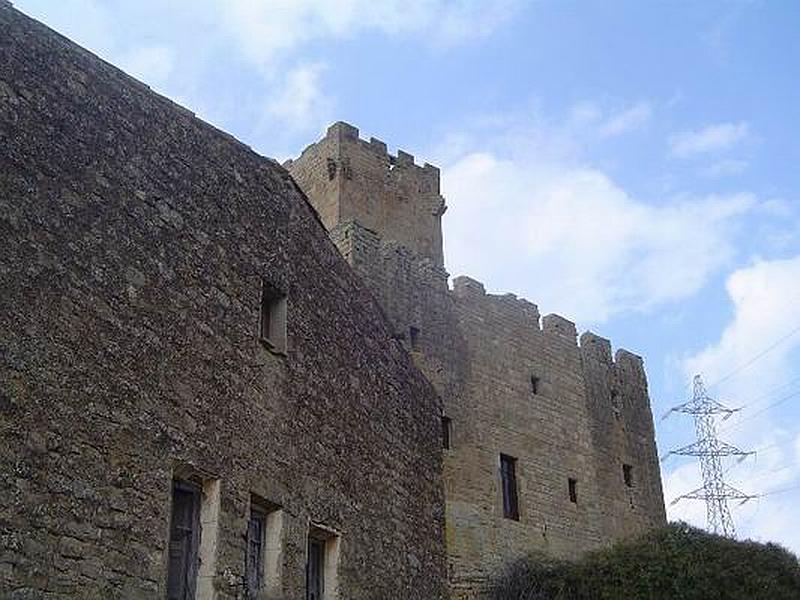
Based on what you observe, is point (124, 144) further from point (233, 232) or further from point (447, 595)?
point (447, 595)

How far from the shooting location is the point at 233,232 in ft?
30.5

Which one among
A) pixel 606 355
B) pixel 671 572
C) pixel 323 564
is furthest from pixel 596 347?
pixel 323 564

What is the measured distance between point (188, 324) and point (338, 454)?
8.24 feet

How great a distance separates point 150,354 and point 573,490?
49.1 feet

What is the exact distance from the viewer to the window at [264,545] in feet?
29.0

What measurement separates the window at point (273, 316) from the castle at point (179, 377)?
20mm

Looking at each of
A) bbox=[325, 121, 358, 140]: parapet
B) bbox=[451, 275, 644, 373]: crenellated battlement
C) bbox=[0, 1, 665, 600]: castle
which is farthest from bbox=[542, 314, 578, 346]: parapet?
bbox=[0, 1, 665, 600]: castle

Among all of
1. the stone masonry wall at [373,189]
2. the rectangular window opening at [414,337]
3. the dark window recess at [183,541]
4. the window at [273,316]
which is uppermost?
the stone masonry wall at [373,189]

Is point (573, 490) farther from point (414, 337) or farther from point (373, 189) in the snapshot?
point (373, 189)

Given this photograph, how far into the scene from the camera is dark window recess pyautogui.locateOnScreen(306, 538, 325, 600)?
9719mm

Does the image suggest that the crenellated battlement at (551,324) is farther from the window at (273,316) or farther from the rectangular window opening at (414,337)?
the window at (273,316)

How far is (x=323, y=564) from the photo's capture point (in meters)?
9.95

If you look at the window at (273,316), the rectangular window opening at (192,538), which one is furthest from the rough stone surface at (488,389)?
the rectangular window opening at (192,538)

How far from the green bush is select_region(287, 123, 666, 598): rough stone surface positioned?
2.17 m
